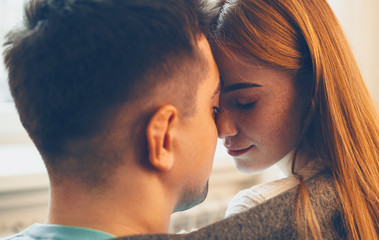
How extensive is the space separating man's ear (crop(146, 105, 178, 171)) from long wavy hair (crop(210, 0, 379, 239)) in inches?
11.3

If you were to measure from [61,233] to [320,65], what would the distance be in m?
0.57

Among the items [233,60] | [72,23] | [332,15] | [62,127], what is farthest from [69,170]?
[332,15]

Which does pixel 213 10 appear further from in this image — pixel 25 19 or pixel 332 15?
pixel 25 19

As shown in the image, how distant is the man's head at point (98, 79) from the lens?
0.56 metres

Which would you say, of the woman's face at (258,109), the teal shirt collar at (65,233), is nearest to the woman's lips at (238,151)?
the woman's face at (258,109)

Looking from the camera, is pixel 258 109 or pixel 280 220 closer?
pixel 280 220

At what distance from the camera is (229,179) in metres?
1.70

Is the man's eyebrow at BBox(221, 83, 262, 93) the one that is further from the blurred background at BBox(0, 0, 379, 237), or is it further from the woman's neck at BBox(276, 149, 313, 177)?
the blurred background at BBox(0, 0, 379, 237)

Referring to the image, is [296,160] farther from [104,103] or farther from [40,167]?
[40,167]

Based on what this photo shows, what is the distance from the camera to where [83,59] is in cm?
55

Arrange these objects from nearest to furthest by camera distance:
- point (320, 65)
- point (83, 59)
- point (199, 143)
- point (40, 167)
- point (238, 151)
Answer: point (83, 59) → point (199, 143) → point (320, 65) → point (238, 151) → point (40, 167)

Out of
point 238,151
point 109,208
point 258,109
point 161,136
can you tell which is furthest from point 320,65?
point 109,208

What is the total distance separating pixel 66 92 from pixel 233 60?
1.24ft

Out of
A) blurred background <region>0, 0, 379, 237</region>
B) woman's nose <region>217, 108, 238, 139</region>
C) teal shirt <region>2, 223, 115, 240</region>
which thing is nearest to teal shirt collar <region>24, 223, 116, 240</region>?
teal shirt <region>2, 223, 115, 240</region>
